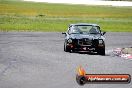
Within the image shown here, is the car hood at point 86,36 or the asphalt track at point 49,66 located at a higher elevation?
the car hood at point 86,36

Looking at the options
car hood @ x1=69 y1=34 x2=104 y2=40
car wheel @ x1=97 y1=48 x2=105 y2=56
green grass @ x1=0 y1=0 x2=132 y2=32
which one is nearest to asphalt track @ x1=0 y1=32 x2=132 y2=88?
car wheel @ x1=97 y1=48 x2=105 y2=56

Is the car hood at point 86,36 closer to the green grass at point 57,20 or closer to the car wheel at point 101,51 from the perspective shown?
the car wheel at point 101,51

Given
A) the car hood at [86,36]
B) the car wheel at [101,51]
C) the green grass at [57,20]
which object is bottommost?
the green grass at [57,20]

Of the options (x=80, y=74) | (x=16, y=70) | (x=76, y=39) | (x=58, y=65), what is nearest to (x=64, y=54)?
(x=76, y=39)

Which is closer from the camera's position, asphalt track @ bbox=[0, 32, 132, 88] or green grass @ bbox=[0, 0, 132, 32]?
asphalt track @ bbox=[0, 32, 132, 88]

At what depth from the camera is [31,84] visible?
12594 mm

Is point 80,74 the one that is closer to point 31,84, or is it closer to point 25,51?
point 31,84

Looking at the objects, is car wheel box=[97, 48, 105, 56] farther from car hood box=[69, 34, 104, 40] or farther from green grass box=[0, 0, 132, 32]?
green grass box=[0, 0, 132, 32]

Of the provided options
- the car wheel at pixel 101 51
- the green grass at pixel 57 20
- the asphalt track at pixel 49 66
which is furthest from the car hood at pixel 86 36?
the green grass at pixel 57 20

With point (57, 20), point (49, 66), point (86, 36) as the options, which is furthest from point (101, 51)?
point (57, 20)

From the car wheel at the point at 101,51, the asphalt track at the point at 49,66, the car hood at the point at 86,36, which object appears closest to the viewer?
the asphalt track at the point at 49,66

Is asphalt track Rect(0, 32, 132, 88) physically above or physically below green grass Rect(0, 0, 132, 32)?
above

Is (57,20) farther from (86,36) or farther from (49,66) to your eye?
(49,66)

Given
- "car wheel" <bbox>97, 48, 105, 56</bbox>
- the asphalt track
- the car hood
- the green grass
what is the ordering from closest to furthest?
the asphalt track < "car wheel" <bbox>97, 48, 105, 56</bbox> < the car hood < the green grass
